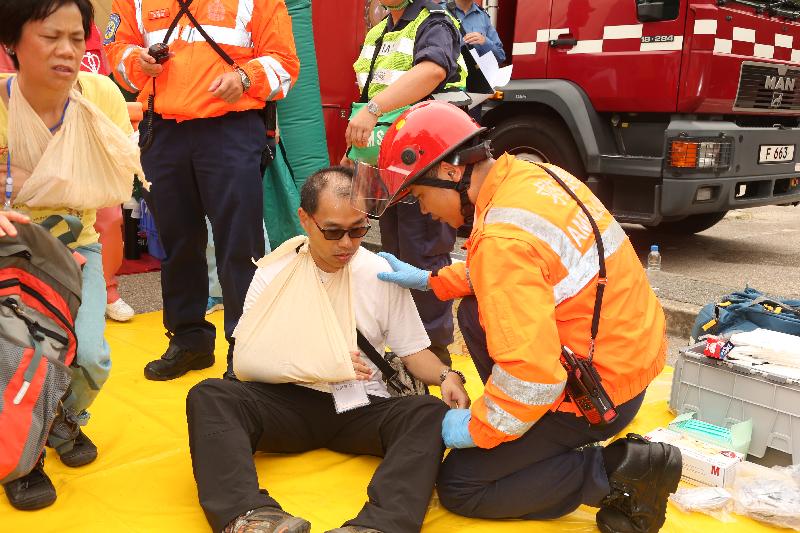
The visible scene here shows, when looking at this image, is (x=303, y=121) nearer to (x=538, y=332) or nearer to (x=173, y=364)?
(x=173, y=364)

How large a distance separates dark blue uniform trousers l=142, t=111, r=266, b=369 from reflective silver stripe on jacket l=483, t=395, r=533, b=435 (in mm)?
1561

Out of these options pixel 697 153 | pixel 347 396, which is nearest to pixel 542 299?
pixel 347 396

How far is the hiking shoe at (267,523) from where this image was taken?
1.98m

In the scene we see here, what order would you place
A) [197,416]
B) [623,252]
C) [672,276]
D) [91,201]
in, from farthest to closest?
1. [672,276]
2. [91,201]
3. [197,416]
4. [623,252]

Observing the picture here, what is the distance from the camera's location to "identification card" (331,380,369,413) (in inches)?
102

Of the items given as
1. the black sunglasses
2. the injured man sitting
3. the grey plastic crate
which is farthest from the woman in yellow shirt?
the grey plastic crate

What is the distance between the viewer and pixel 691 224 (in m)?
7.66

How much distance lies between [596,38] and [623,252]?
413 cm

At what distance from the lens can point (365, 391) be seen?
105 inches

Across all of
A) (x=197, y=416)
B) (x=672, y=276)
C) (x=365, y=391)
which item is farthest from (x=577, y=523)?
(x=672, y=276)

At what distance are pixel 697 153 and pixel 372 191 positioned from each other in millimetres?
3767

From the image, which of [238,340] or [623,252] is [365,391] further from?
[623,252]

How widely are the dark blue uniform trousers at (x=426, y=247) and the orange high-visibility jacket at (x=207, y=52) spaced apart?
0.76m

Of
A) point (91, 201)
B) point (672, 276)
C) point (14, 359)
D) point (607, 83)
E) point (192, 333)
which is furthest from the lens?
point (607, 83)
